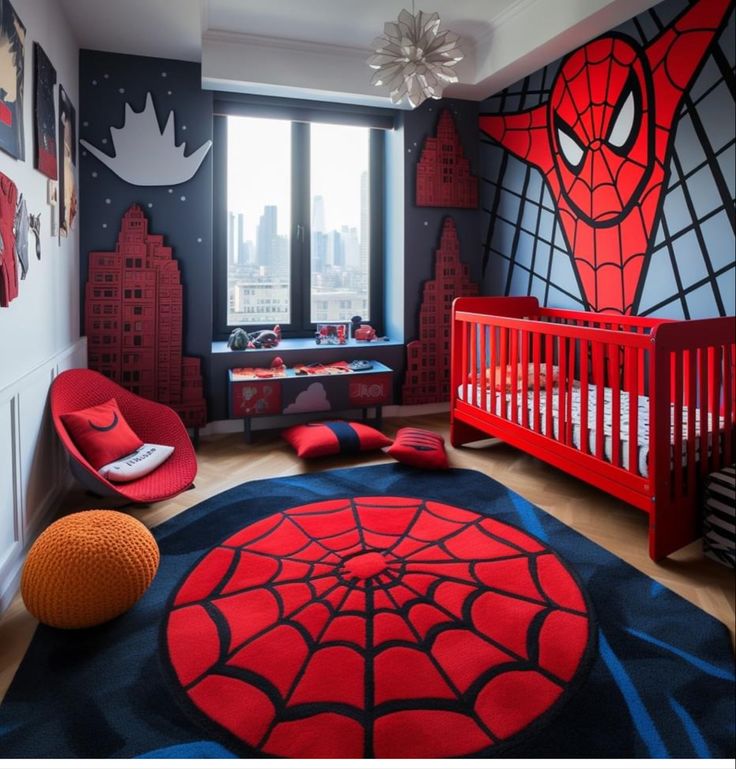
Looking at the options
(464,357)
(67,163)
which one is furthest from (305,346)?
(67,163)

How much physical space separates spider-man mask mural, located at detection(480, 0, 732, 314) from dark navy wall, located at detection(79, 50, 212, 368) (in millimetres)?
1975

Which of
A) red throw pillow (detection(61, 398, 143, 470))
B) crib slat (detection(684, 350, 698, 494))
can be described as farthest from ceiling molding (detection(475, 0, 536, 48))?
red throw pillow (detection(61, 398, 143, 470))

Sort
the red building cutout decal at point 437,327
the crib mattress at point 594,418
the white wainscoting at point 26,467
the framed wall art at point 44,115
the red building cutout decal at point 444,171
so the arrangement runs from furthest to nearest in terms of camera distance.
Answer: the red building cutout decal at point 437,327, the red building cutout decal at point 444,171, the framed wall art at point 44,115, the crib mattress at point 594,418, the white wainscoting at point 26,467

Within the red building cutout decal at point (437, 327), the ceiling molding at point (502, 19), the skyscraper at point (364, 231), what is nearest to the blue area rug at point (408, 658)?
the red building cutout decal at point (437, 327)

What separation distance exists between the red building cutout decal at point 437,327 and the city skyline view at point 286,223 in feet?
1.63

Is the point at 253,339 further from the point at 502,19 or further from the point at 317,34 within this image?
the point at 502,19

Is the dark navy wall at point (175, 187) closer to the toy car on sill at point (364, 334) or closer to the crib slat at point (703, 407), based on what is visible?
the toy car on sill at point (364, 334)

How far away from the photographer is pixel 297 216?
152 inches

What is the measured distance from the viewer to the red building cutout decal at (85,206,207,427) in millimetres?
3215

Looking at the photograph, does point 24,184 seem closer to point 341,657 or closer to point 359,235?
point 341,657

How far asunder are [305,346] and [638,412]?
2.08 metres

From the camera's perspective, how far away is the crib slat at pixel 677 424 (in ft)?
6.16

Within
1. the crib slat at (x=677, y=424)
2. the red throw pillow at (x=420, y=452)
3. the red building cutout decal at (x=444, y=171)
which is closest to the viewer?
the crib slat at (x=677, y=424)

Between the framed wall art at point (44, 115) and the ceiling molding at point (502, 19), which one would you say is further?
the ceiling molding at point (502, 19)
